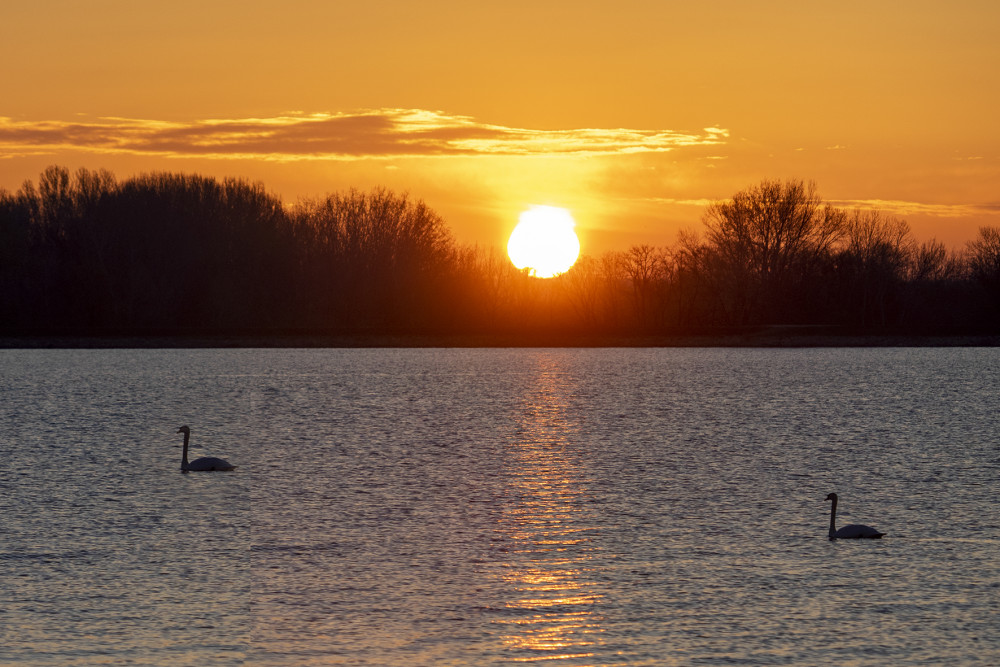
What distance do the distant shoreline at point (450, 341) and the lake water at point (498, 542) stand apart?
66726 millimetres

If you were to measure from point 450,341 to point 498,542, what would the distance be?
10624 centimetres

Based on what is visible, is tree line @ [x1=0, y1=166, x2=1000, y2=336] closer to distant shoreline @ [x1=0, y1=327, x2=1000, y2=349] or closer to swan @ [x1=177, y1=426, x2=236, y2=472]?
distant shoreline @ [x1=0, y1=327, x2=1000, y2=349]

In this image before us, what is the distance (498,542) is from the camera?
19531 mm

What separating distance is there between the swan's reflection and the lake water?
63mm

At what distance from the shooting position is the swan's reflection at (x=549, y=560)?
13.6 m

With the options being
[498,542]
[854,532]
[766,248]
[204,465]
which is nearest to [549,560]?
[498,542]

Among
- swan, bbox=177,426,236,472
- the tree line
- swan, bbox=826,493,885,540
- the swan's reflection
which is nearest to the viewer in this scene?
the swan's reflection

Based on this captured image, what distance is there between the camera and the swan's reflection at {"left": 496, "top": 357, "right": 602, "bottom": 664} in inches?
535

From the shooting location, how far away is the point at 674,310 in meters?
140

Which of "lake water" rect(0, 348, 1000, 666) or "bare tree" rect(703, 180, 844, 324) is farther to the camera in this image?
"bare tree" rect(703, 180, 844, 324)

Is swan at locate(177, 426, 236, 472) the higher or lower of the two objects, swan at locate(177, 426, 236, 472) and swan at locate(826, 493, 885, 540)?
the lower

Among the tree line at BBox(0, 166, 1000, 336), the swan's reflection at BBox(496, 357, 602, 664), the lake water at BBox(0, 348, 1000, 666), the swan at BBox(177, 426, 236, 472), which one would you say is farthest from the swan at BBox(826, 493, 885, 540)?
the tree line at BBox(0, 166, 1000, 336)

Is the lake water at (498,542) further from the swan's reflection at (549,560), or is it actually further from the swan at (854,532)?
the swan at (854,532)

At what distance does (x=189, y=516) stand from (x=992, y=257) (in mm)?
121840
